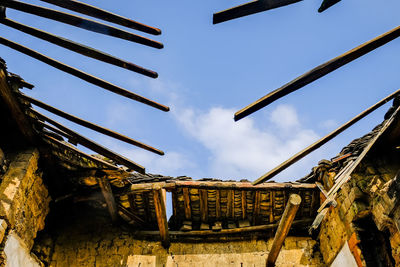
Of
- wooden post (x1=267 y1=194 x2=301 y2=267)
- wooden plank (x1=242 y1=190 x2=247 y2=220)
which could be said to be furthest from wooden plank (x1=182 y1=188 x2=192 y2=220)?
wooden post (x1=267 y1=194 x2=301 y2=267)

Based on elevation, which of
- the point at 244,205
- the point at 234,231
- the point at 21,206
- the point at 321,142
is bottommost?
the point at 21,206

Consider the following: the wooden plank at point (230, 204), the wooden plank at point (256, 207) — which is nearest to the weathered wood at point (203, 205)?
Answer: the wooden plank at point (230, 204)

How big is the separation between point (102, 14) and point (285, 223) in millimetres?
3518

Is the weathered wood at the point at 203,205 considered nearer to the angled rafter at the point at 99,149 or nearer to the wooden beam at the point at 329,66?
the angled rafter at the point at 99,149

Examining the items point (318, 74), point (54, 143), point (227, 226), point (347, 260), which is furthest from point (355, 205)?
point (54, 143)

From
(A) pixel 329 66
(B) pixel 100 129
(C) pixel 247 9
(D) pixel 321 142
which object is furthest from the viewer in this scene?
(B) pixel 100 129

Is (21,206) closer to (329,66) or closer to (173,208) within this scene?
(173,208)

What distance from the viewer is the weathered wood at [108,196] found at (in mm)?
5398

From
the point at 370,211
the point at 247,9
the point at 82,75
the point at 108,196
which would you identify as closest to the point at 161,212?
the point at 108,196

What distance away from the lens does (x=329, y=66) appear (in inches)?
93.4

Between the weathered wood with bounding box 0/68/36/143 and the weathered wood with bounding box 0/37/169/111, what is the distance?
985 mm

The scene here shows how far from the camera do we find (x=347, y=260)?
475cm

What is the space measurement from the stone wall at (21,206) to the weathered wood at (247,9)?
3819 mm

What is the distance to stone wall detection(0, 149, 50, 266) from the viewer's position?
446 cm
